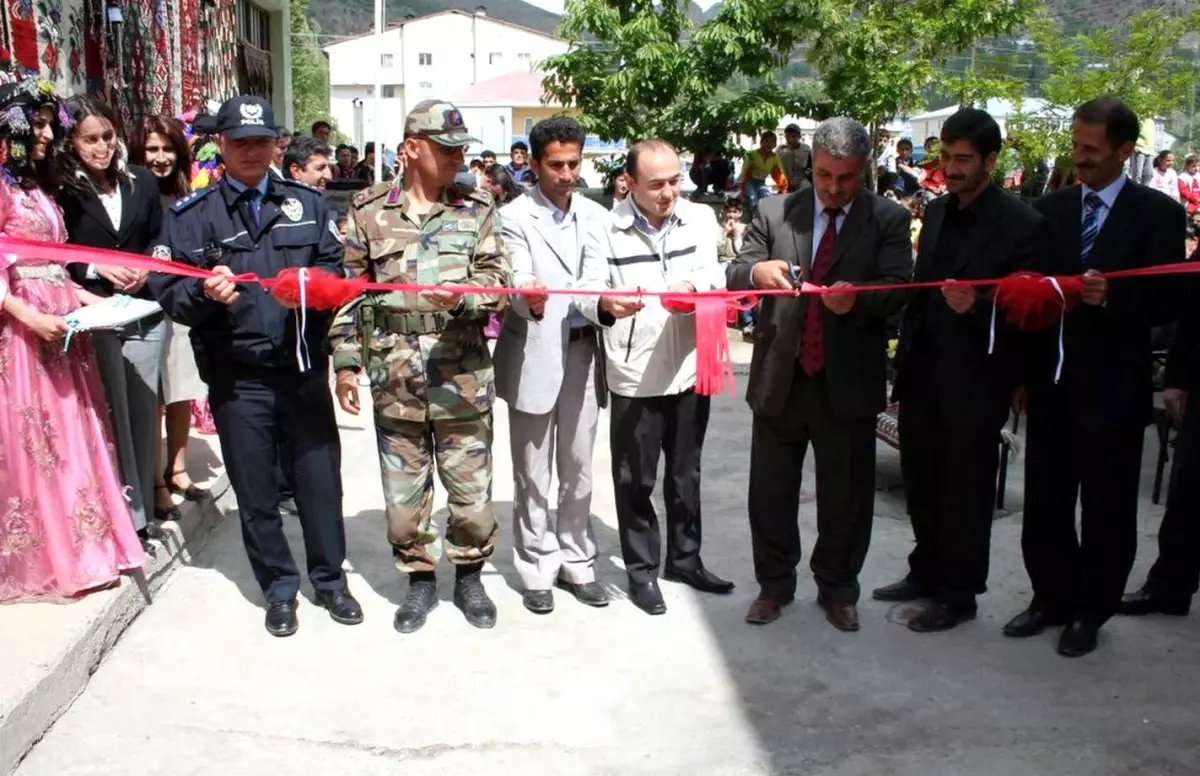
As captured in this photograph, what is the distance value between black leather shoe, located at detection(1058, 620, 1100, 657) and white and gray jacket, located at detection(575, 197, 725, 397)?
1781 millimetres

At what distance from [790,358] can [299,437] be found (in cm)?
196

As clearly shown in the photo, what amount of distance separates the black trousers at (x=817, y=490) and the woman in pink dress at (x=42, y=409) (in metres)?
2.62

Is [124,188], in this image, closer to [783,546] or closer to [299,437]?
[299,437]

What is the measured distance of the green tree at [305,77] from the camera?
54856mm

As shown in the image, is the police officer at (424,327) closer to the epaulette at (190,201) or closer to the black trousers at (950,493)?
the epaulette at (190,201)

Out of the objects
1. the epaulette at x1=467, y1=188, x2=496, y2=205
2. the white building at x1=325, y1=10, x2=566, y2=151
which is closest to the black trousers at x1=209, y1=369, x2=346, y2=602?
the epaulette at x1=467, y1=188, x2=496, y2=205

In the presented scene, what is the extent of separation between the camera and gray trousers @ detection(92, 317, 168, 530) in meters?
4.65

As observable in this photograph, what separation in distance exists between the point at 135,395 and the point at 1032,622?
3859mm

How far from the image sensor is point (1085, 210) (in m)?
4.37

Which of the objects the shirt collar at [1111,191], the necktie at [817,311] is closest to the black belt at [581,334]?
the necktie at [817,311]

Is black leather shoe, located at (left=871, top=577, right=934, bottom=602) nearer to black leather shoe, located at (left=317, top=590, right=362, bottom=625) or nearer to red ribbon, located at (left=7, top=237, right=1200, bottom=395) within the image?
red ribbon, located at (left=7, top=237, right=1200, bottom=395)

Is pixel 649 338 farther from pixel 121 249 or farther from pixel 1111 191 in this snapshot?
pixel 121 249

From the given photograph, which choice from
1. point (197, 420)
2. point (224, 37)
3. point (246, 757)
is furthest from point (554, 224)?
point (224, 37)

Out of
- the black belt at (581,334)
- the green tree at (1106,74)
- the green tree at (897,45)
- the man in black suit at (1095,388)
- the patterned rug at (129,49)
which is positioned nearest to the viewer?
the man in black suit at (1095,388)
